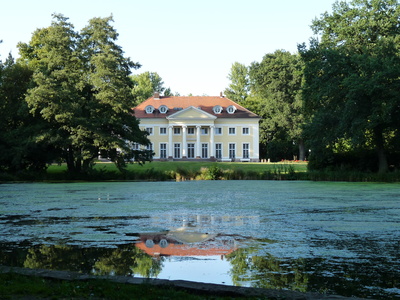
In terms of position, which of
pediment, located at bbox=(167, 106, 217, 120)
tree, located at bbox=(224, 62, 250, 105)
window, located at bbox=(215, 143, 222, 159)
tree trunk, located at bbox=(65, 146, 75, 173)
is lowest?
tree trunk, located at bbox=(65, 146, 75, 173)

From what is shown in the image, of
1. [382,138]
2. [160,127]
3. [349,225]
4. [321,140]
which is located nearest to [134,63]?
[321,140]

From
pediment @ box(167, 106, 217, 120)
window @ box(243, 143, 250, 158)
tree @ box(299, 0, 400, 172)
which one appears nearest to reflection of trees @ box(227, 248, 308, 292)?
tree @ box(299, 0, 400, 172)

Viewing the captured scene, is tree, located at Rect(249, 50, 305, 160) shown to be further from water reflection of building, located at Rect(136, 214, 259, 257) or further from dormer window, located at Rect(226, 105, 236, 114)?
water reflection of building, located at Rect(136, 214, 259, 257)

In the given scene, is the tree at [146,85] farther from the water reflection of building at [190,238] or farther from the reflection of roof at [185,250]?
the reflection of roof at [185,250]

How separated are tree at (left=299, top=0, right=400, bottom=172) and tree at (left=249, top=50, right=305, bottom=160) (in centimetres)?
2765

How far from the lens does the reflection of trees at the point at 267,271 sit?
5.20 meters

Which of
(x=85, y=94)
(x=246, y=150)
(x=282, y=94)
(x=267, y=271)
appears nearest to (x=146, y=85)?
(x=246, y=150)

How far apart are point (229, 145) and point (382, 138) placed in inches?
1831

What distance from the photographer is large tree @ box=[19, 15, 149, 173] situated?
108ft

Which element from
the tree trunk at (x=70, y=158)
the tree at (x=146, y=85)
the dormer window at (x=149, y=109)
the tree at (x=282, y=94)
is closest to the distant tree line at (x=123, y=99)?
the tree trunk at (x=70, y=158)

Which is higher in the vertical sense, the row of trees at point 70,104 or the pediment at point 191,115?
the pediment at point 191,115

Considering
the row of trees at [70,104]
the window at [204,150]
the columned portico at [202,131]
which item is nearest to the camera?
the row of trees at [70,104]

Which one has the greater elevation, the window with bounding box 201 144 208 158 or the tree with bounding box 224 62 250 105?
the tree with bounding box 224 62 250 105

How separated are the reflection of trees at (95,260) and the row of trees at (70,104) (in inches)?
1014
